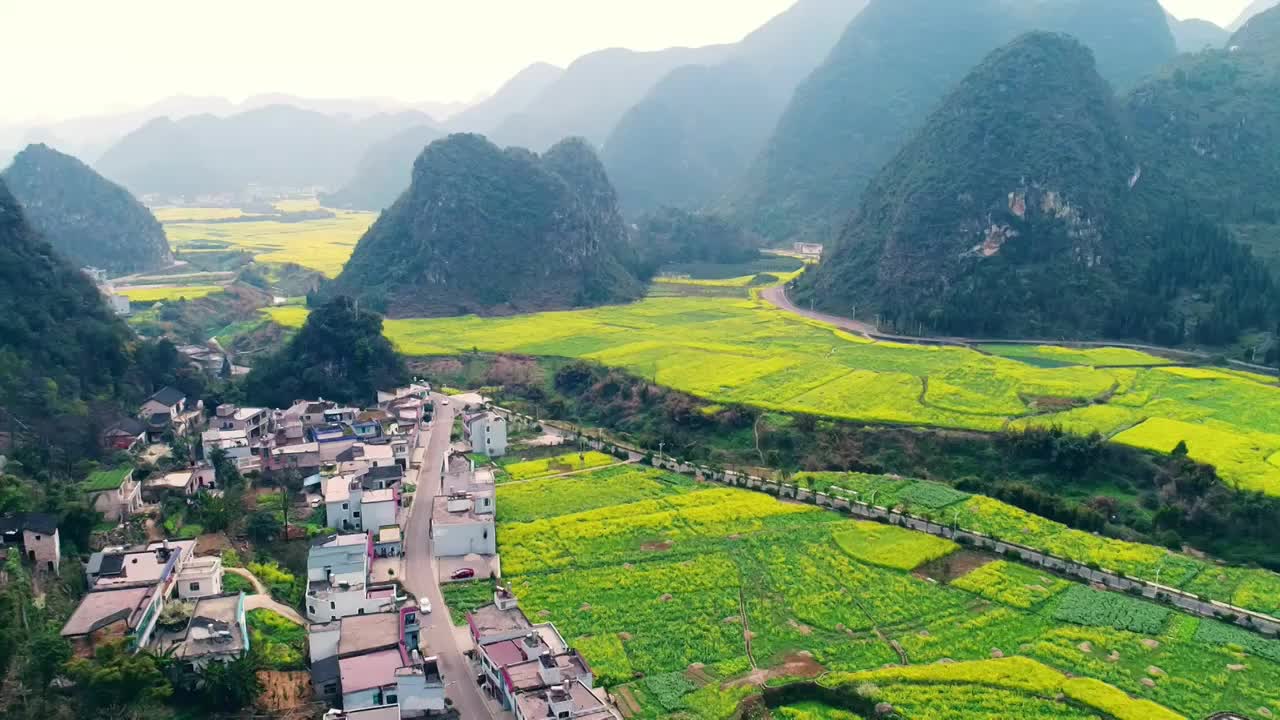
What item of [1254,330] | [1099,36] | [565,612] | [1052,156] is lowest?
[565,612]

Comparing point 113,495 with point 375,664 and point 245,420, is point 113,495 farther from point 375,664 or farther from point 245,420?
point 375,664

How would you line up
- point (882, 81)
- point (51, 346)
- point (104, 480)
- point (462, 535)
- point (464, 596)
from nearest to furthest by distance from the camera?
point (464, 596) → point (462, 535) → point (104, 480) → point (51, 346) → point (882, 81)

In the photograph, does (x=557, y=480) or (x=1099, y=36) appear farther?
(x=1099, y=36)

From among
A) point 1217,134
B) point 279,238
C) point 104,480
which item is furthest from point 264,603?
point 279,238

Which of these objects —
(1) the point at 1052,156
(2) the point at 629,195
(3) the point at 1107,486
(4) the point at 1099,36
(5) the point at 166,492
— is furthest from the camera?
(2) the point at 629,195

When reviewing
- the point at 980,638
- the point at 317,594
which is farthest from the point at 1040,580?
the point at 317,594

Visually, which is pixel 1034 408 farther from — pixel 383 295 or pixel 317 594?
pixel 383 295
